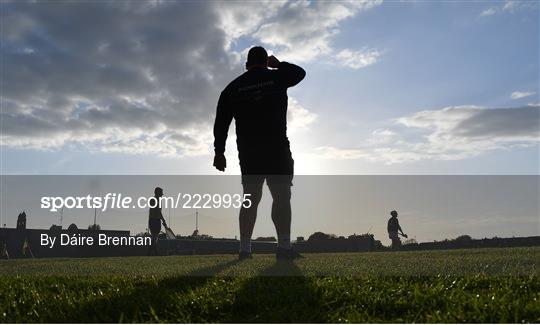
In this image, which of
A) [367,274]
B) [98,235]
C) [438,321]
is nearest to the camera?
[438,321]

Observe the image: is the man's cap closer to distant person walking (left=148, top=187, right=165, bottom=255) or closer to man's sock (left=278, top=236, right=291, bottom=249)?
man's sock (left=278, top=236, right=291, bottom=249)

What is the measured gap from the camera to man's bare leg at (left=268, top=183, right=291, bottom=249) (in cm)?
575

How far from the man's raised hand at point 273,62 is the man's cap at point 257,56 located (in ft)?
0.23

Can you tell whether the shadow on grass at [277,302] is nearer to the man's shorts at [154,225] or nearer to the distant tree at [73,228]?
the man's shorts at [154,225]

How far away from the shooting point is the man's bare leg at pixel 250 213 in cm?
595

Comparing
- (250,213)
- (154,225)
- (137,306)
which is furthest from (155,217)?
(137,306)

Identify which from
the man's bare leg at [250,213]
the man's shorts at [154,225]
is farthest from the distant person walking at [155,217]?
the man's bare leg at [250,213]

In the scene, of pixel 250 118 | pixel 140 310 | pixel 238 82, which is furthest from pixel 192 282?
pixel 238 82

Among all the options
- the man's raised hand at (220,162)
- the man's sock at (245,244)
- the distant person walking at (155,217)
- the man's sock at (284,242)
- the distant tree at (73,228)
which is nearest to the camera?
the man's sock at (284,242)

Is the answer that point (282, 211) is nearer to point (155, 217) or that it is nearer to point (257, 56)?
point (257, 56)

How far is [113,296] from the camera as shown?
3059mm

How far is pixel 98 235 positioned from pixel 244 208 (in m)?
36.5

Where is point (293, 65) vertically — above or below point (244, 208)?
above

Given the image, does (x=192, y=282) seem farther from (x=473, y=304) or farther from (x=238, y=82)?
(x=238, y=82)
